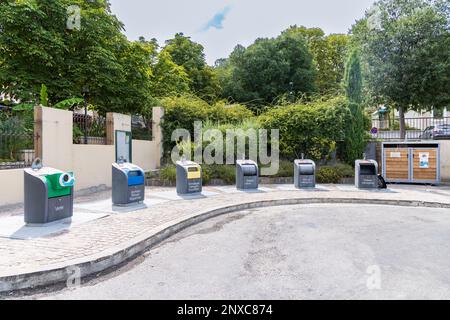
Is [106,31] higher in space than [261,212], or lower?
higher

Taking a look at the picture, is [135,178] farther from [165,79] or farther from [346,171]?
[165,79]

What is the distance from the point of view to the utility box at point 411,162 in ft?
47.1

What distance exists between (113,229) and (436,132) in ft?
59.5

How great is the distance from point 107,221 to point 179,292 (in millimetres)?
3650

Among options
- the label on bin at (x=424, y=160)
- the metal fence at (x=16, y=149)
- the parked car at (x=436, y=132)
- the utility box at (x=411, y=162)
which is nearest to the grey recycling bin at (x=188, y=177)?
the metal fence at (x=16, y=149)

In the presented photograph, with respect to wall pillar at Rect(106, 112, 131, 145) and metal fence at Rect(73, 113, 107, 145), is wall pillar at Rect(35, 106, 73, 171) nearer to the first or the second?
metal fence at Rect(73, 113, 107, 145)

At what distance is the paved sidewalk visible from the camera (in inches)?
184

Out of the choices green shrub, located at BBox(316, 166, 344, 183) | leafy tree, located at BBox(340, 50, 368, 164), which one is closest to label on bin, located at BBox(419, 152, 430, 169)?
leafy tree, located at BBox(340, 50, 368, 164)

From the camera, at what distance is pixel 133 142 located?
48.2 feet

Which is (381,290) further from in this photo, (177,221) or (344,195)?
(344,195)

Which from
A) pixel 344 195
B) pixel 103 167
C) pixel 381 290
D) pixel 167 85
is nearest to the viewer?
pixel 381 290

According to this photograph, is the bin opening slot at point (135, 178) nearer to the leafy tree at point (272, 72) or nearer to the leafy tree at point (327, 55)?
the leafy tree at point (272, 72)
